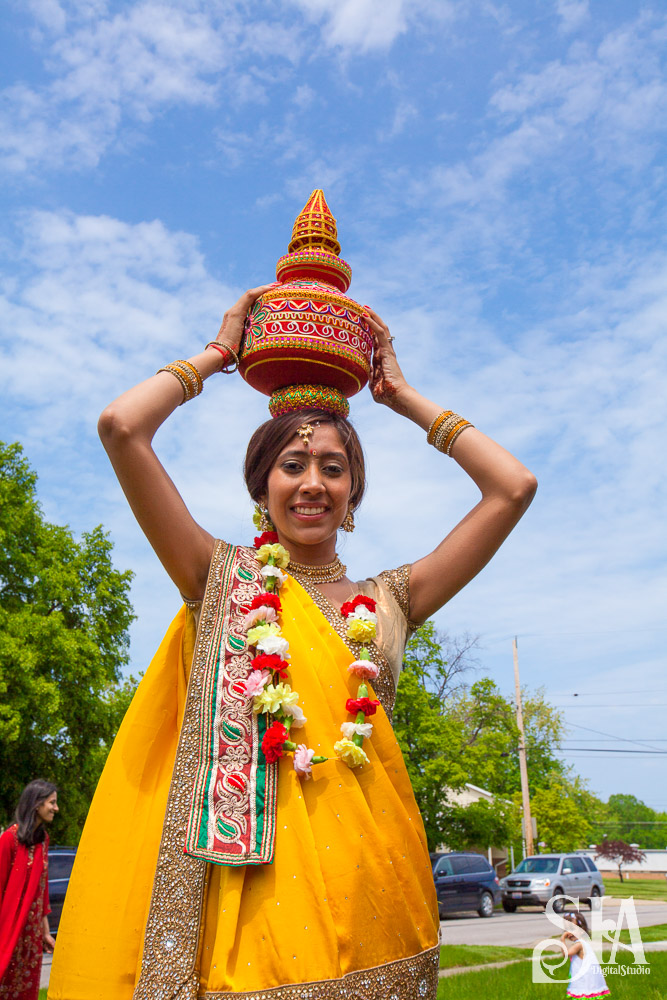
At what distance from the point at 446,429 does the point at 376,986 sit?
62.0 inches

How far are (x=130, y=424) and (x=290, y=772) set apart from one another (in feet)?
3.32

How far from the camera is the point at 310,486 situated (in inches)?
101

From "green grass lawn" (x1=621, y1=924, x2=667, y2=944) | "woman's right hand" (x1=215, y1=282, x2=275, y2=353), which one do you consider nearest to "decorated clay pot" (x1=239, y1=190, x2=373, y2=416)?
"woman's right hand" (x1=215, y1=282, x2=275, y2=353)

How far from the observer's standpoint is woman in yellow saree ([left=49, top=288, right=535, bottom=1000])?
6.54ft

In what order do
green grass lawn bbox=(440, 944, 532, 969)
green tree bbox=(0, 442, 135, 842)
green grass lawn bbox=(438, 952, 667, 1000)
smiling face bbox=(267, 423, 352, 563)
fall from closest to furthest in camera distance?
smiling face bbox=(267, 423, 352, 563) → green grass lawn bbox=(438, 952, 667, 1000) → green grass lawn bbox=(440, 944, 532, 969) → green tree bbox=(0, 442, 135, 842)

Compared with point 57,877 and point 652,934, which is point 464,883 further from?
point 57,877

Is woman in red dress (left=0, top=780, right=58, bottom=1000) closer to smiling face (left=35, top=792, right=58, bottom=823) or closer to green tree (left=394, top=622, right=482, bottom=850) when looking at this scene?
smiling face (left=35, top=792, right=58, bottom=823)

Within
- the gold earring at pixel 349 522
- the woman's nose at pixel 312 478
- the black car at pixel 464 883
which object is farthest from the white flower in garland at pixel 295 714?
the black car at pixel 464 883

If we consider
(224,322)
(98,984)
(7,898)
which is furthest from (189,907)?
(7,898)

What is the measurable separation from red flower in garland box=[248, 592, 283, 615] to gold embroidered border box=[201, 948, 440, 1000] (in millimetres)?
932

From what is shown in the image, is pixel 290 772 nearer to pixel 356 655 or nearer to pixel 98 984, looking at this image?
pixel 356 655

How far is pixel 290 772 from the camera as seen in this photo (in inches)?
84.9

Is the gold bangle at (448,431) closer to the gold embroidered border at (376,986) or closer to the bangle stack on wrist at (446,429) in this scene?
the bangle stack on wrist at (446,429)

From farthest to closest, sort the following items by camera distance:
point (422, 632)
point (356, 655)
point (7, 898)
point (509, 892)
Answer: point (509, 892) < point (422, 632) < point (7, 898) < point (356, 655)
